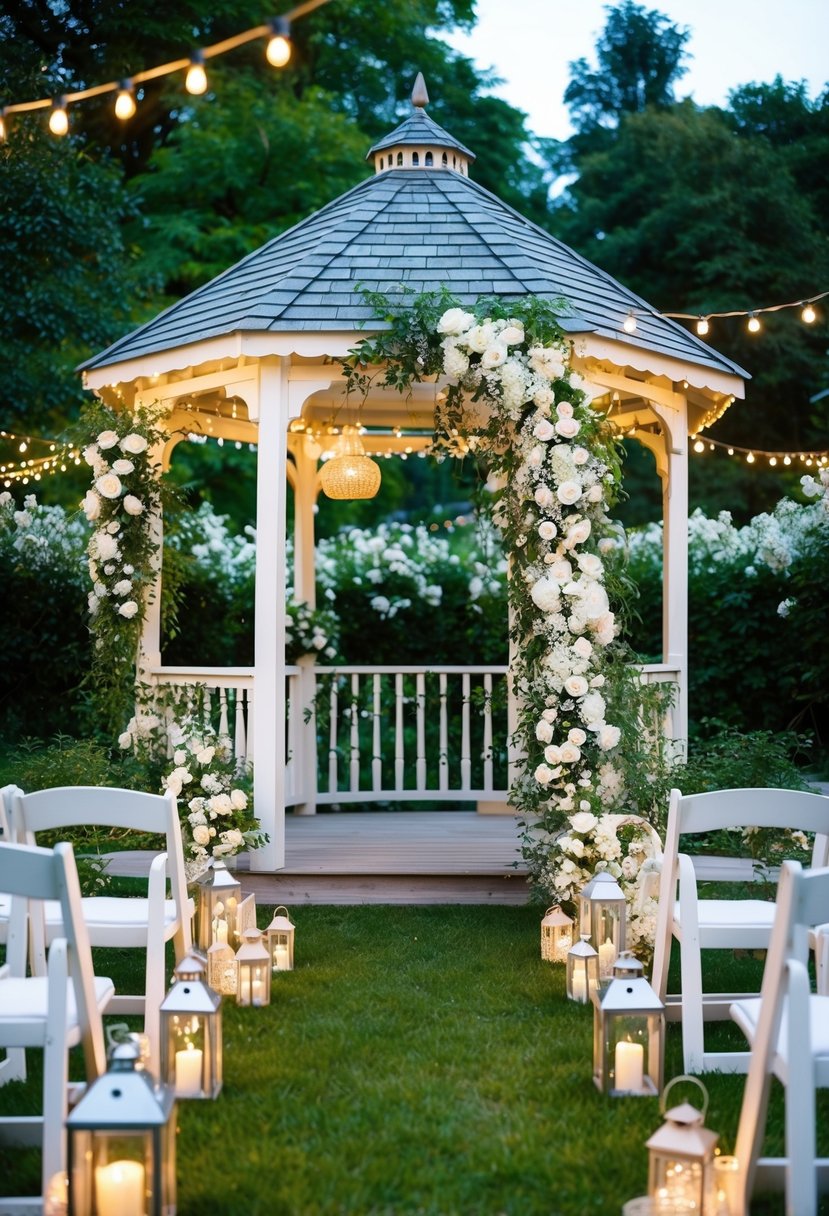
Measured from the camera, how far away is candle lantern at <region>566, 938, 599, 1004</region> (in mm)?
4715

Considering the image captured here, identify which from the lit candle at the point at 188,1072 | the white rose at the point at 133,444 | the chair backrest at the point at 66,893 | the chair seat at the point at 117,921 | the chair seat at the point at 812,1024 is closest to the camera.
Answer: the chair seat at the point at 812,1024

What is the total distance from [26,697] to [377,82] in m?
13.1

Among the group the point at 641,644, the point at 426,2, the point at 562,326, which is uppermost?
the point at 426,2

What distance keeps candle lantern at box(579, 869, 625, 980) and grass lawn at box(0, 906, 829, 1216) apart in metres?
0.24

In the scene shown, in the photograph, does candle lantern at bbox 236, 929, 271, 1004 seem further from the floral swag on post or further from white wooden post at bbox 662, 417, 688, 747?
white wooden post at bbox 662, 417, 688, 747

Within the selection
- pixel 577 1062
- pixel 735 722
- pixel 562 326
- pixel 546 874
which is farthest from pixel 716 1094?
pixel 735 722

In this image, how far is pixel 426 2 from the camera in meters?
20.6

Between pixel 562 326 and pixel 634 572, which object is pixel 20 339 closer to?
pixel 634 572

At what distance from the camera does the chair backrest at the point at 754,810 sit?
12.4ft

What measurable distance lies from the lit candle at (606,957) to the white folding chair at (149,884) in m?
1.56

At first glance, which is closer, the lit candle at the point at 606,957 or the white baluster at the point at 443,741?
the lit candle at the point at 606,957

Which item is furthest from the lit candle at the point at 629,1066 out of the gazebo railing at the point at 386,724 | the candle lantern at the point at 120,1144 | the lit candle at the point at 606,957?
the gazebo railing at the point at 386,724

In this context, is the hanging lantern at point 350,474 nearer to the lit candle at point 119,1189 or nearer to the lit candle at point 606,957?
the lit candle at point 606,957

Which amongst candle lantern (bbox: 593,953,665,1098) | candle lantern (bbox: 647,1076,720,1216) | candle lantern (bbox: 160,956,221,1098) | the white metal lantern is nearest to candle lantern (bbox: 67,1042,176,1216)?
candle lantern (bbox: 160,956,221,1098)
